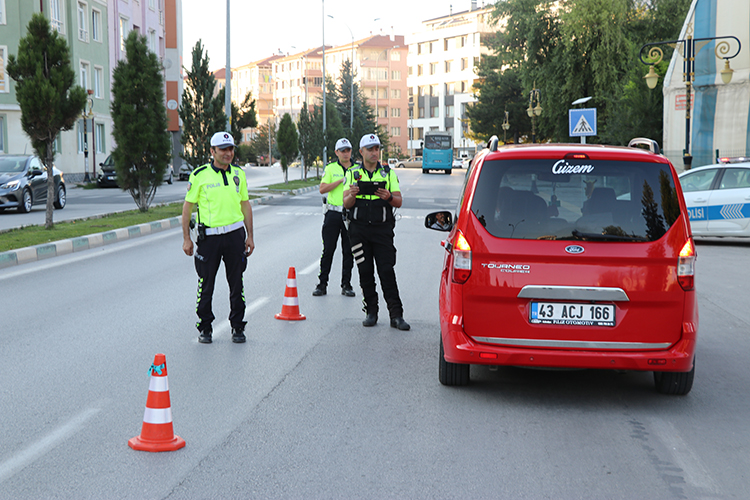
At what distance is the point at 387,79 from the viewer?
446 ft

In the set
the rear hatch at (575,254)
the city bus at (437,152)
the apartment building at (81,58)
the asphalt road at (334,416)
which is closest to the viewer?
the asphalt road at (334,416)

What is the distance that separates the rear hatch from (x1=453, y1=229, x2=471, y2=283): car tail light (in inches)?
1.4

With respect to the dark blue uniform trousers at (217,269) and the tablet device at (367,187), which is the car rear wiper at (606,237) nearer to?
the tablet device at (367,187)

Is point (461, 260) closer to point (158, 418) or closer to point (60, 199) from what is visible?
point (158, 418)

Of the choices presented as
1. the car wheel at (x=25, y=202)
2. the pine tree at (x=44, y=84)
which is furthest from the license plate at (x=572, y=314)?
the car wheel at (x=25, y=202)

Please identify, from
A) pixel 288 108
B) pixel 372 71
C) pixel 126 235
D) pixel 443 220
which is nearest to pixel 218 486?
pixel 443 220

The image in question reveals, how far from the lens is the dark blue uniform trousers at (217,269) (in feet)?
24.1

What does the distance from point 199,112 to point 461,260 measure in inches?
949

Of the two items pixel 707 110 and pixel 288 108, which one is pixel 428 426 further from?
pixel 288 108

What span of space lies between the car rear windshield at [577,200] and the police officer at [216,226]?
2710mm

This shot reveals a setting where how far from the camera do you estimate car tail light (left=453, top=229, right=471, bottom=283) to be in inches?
214

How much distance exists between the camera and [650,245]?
5297 mm

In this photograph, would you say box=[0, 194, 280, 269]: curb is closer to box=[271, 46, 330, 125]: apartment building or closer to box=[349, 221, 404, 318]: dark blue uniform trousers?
box=[349, 221, 404, 318]: dark blue uniform trousers

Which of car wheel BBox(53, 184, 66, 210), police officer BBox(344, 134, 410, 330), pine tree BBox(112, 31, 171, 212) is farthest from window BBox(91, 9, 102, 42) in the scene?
police officer BBox(344, 134, 410, 330)
